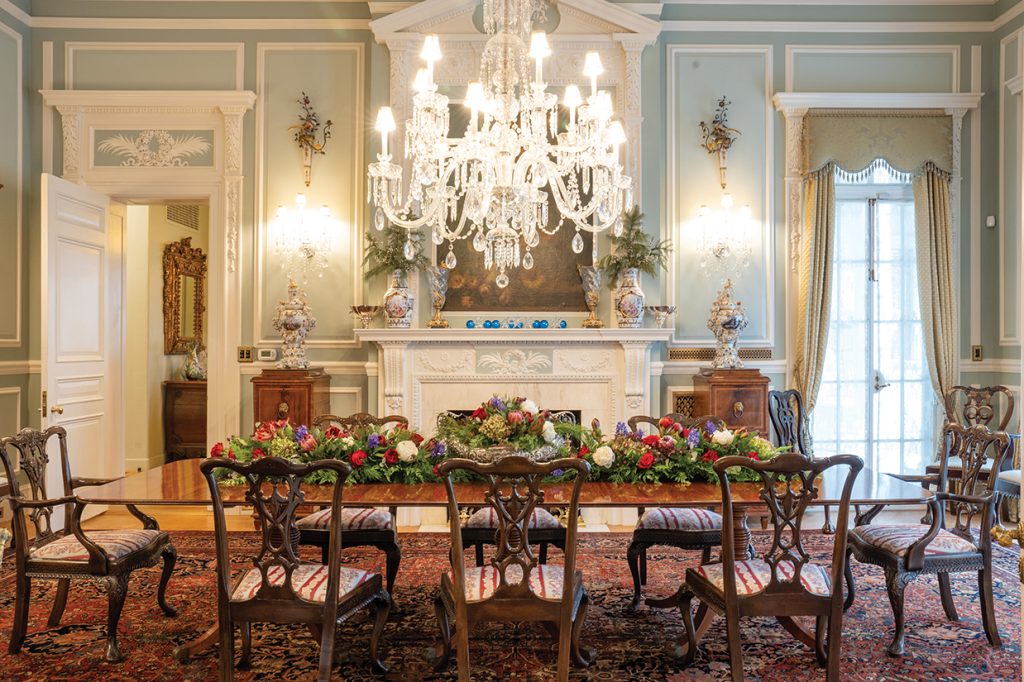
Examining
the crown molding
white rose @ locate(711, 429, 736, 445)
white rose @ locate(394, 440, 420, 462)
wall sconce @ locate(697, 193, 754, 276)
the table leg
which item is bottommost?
the table leg

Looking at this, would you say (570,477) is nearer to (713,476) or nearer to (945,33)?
(713,476)

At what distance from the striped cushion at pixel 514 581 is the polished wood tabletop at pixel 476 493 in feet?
0.84

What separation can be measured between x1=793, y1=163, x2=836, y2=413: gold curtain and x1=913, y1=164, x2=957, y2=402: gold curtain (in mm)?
746

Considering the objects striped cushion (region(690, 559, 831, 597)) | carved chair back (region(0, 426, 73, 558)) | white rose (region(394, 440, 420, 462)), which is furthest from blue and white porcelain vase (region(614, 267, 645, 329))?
carved chair back (region(0, 426, 73, 558))

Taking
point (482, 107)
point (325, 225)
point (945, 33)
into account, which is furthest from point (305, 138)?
point (945, 33)

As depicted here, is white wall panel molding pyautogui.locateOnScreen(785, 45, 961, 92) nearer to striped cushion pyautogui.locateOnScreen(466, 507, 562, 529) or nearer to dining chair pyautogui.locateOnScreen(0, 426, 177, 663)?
striped cushion pyautogui.locateOnScreen(466, 507, 562, 529)

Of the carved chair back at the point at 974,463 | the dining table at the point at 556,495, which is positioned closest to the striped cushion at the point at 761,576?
the dining table at the point at 556,495

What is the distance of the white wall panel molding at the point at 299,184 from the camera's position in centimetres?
589

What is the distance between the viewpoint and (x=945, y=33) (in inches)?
236

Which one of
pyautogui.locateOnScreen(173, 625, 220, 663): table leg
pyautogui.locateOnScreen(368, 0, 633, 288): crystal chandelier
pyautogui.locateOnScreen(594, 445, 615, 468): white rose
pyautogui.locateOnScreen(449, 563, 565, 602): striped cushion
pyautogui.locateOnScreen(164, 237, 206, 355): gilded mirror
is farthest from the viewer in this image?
pyautogui.locateOnScreen(164, 237, 206, 355): gilded mirror

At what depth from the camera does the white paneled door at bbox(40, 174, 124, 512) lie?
196 inches

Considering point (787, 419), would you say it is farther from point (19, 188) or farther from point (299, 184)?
point (19, 188)

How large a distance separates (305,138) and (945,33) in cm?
522

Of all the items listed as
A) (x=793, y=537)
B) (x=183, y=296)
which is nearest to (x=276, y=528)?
(x=793, y=537)
